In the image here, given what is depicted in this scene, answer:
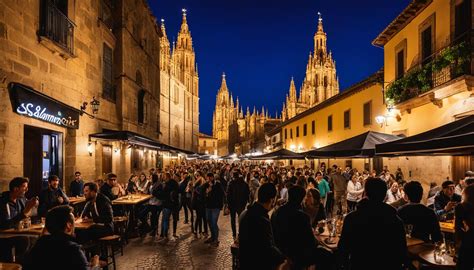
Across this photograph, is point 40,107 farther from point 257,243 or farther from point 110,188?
point 257,243

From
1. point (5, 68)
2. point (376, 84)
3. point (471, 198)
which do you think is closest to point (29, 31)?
point (5, 68)

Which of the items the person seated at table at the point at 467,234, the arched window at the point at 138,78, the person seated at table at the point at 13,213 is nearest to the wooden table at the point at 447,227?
the person seated at table at the point at 467,234

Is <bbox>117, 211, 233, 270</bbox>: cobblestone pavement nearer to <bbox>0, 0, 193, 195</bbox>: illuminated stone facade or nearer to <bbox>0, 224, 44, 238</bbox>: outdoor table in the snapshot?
<bbox>0, 224, 44, 238</bbox>: outdoor table

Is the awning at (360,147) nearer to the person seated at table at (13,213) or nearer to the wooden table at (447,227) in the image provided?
the wooden table at (447,227)

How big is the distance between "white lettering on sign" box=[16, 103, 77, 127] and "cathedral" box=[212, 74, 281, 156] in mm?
60632

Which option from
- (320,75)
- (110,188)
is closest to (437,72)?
(110,188)

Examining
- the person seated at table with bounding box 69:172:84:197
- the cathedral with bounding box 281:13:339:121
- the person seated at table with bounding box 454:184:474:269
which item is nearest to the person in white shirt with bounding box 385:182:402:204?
the person seated at table with bounding box 454:184:474:269

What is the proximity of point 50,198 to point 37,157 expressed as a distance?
111 inches

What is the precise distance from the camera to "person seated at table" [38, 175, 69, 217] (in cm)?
756

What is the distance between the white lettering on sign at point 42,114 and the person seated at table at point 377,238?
802cm

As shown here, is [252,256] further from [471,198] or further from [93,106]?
[93,106]

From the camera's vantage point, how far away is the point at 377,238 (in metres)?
3.62

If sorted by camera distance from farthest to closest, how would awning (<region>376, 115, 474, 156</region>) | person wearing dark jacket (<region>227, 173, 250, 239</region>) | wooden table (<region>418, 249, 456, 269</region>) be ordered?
1. person wearing dark jacket (<region>227, 173, 250, 239</region>)
2. awning (<region>376, 115, 474, 156</region>)
3. wooden table (<region>418, 249, 456, 269</region>)

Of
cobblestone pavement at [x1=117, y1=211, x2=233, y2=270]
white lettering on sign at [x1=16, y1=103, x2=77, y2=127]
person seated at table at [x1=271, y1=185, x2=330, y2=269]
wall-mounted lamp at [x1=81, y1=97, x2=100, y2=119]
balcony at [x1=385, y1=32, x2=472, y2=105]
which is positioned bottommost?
cobblestone pavement at [x1=117, y1=211, x2=233, y2=270]
